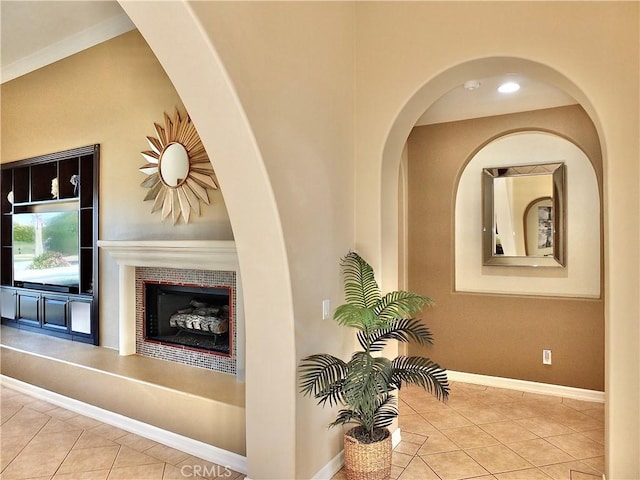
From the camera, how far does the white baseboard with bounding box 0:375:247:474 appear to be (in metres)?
2.56

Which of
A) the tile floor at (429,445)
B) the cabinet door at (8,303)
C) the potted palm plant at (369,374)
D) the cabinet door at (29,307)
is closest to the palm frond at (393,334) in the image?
the potted palm plant at (369,374)

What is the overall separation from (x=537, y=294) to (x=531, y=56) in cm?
237

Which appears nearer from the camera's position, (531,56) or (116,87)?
(531,56)

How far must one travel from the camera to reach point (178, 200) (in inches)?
129

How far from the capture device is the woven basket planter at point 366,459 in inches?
87.2

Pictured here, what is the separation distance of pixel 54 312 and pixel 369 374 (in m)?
3.63

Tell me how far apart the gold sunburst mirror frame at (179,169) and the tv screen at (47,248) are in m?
1.31

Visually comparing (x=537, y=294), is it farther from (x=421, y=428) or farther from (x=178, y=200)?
(x=178, y=200)

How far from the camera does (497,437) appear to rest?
301 cm

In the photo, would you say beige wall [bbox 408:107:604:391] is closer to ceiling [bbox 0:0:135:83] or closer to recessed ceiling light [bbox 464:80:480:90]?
recessed ceiling light [bbox 464:80:480:90]

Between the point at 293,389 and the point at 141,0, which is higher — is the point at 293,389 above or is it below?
below

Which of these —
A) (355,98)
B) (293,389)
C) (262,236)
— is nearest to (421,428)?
(293,389)

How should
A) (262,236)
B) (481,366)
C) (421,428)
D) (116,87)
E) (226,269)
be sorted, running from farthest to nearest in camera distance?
1. (481,366)
2. (116,87)
3. (421,428)
4. (226,269)
5. (262,236)

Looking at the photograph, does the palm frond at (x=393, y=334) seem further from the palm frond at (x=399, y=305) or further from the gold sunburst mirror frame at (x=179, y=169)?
the gold sunburst mirror frame at (x=179, y=169)
